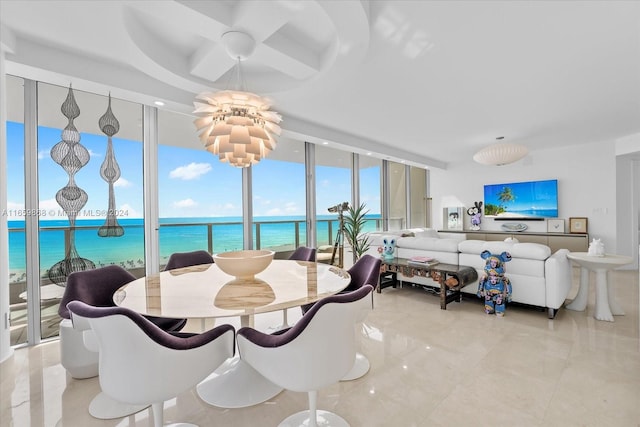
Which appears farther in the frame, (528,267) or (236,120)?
(528,267)

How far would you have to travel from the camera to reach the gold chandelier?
195cm

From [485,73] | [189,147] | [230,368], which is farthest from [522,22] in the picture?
[189,147]

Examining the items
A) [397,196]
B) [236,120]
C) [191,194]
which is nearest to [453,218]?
[397,196]

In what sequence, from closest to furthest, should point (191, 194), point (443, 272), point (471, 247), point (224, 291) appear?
point (224, 291)
point (443, 272)
point (471, 247)
point (191, 194)

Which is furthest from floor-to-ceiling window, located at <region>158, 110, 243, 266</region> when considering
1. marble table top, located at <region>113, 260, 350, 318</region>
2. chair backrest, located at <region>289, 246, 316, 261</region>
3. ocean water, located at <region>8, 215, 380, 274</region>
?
marble table top, located at <region>113, 260, 350, 318</region>

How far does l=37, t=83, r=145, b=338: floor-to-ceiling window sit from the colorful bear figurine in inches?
150

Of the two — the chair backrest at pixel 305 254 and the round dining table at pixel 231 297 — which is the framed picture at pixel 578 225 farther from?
the round dining table at pixel 231 297

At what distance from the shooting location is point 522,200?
6.39m

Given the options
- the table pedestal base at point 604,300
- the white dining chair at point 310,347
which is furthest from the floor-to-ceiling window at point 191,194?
the table pedestal base at point 604,300

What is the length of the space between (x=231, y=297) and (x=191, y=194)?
2.55 metres

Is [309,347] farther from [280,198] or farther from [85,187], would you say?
[280,198]

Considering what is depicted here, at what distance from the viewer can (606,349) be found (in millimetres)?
2338

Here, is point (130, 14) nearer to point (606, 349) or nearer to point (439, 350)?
point (439, 350)

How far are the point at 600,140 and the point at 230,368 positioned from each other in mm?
7213
